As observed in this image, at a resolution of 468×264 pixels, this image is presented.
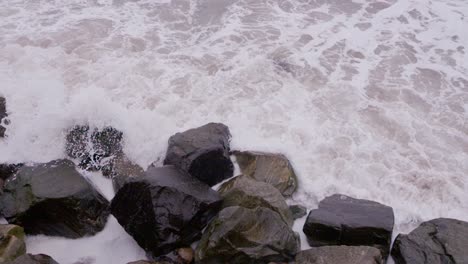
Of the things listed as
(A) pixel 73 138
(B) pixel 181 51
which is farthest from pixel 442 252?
(B) pixel 181 51

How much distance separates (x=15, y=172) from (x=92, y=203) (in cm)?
123

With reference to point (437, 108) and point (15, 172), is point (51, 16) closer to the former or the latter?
point (15, 172)

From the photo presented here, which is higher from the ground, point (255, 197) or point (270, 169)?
point (255, 197)

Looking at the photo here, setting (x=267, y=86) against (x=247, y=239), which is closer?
(x=247, y=239)

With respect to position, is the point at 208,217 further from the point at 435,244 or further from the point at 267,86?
the point at 267,86

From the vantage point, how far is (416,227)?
480cm

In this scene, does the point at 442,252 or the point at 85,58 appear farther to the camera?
the point at 85,58

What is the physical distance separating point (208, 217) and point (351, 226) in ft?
4.91

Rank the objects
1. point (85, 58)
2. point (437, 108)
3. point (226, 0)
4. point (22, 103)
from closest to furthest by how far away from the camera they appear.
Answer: point (22, 103) < point (437, 108) < point (85, 58) < point (226, 0)

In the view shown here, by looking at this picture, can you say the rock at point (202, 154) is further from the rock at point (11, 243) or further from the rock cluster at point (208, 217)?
the rock at point (11, 243)

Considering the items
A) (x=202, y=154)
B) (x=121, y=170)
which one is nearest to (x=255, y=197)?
(x=202, y=154)

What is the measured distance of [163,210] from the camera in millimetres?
4438

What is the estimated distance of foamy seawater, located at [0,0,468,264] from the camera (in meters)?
5.41

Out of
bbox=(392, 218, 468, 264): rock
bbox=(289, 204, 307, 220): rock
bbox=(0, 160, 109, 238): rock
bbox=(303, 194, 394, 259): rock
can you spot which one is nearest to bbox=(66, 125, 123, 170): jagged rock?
bbox=(0, 160, 109, 238): rock
